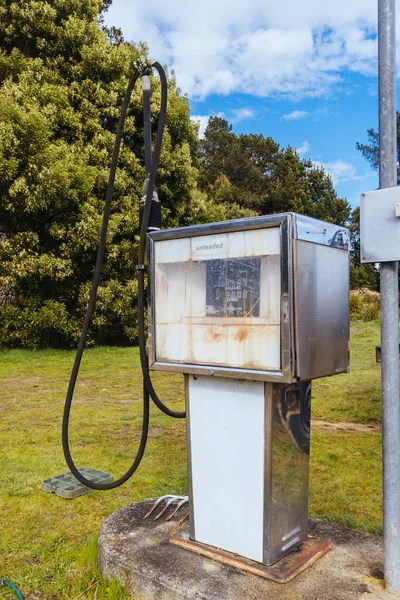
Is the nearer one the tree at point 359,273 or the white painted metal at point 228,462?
the white painted metal at point 228,462

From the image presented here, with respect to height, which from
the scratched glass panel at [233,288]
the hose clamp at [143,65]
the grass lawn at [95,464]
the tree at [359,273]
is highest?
the tree at [359,273]

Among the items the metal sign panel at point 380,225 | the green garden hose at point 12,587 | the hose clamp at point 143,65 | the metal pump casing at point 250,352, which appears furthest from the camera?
the hose clamp at point 143,65

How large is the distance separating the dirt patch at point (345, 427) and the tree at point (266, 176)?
1962 centimetres

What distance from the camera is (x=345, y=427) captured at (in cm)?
541

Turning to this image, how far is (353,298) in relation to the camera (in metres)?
16.7

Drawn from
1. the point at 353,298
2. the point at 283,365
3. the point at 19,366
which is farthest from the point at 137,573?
the point at 353,298

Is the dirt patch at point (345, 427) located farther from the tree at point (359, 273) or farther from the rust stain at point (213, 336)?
the tree at point (359, 273)

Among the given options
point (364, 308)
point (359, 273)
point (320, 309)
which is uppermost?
point (359, 273)

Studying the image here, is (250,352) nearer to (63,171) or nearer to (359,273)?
(63,171)

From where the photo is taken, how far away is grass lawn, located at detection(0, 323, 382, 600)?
2.68 metres

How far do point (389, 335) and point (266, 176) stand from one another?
26541 millimetres

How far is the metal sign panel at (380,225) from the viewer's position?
1.99m

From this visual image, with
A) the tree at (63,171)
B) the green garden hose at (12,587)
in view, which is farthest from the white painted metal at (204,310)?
the tree at (63,171)

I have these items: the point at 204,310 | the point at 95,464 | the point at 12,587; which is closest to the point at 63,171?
the point at 95,464
